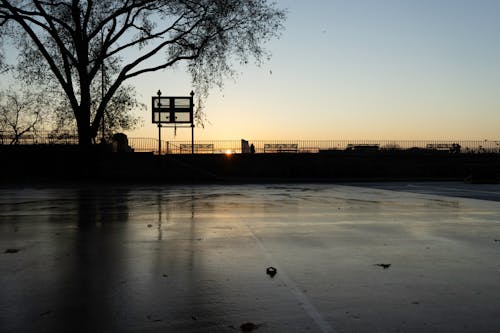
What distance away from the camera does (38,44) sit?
31.3 m

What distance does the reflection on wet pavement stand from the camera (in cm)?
387

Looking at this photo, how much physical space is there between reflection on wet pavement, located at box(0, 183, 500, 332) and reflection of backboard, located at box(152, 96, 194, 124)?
1182 inches

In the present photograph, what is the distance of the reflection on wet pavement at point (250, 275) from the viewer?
12.7 feet

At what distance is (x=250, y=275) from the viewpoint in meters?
5.36

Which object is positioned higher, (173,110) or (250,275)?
(173,110)

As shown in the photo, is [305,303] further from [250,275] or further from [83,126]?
[83,126]

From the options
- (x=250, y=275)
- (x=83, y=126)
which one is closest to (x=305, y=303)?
(x=250, y=275)

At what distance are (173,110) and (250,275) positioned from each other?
35894mm

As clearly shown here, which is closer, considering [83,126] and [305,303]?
[305,303]

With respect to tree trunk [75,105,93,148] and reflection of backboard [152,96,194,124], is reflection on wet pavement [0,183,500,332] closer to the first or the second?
tree trunk [75,105,93,148]

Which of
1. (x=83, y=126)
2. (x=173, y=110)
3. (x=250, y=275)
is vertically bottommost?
(x=250, y=275)

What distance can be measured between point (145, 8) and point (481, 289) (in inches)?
1274

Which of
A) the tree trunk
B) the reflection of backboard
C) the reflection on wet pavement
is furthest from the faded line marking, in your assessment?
the reflection of backboard

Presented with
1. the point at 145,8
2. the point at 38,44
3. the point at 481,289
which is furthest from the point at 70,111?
the point at 481,289
